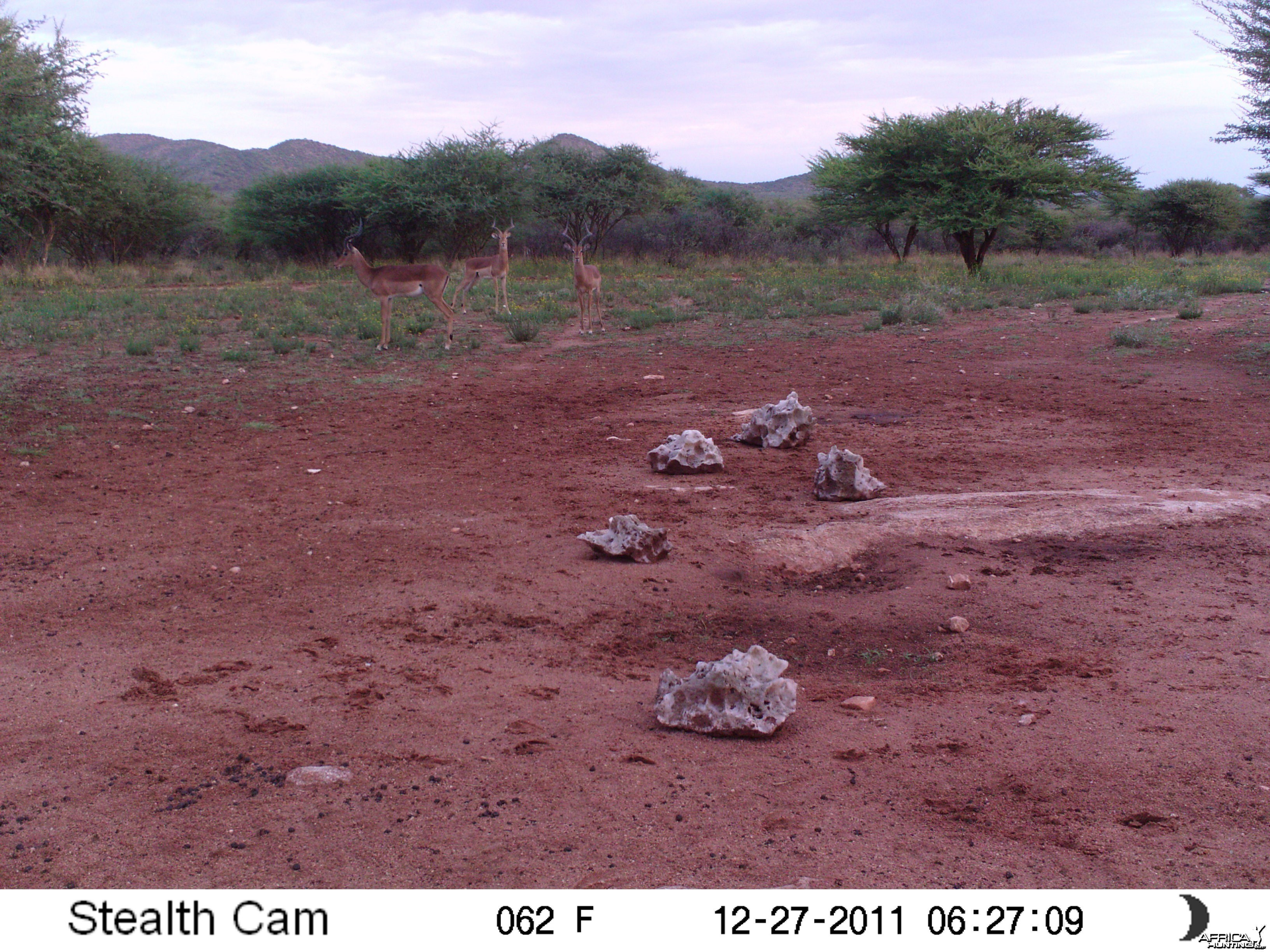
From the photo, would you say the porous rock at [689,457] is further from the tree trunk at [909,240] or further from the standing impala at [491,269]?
the tree trunk at [909,240]

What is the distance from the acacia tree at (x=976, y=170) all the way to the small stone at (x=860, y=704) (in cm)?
2109

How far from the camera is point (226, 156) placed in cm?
8531

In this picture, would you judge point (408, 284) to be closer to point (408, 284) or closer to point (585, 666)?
point (408, 284)

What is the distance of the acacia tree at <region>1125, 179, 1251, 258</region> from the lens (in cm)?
3675

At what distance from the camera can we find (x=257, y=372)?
11359 millimetres

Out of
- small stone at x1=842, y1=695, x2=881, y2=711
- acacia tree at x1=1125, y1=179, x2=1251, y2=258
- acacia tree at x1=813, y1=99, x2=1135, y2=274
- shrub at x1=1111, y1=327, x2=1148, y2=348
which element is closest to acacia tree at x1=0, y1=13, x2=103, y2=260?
small stone at x1=842, y1=695, x2=881, y2=711

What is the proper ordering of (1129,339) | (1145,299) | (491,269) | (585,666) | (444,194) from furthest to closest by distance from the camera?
(444,194)
(491,269)
(1145,299)
(1129,339)
(585,666)

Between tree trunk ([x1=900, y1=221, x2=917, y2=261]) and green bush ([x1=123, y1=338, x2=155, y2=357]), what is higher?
tree trunk ([x1=900, y1=221, x2=917, y2=261])

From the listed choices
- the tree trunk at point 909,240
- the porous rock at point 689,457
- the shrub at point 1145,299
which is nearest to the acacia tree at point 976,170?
the tree trunk at point 909,240

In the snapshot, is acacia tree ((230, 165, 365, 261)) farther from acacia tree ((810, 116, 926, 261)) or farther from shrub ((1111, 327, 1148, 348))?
shrub ((1111, 327, 1148, 348))

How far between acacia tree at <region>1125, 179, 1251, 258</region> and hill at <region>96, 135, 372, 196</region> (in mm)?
62777

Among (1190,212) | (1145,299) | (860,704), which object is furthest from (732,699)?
(1190,212)

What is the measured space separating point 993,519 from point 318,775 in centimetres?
407

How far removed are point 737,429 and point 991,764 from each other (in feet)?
18.6
